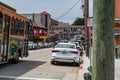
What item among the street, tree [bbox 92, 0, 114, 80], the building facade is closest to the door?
the street

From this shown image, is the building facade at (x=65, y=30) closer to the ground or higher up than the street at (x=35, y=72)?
higher up

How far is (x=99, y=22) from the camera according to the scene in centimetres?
429

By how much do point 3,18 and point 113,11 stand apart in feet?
40.7

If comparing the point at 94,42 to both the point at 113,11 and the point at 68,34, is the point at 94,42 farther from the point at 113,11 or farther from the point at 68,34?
the point at 68,34

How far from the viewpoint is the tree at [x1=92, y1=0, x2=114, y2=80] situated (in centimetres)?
425

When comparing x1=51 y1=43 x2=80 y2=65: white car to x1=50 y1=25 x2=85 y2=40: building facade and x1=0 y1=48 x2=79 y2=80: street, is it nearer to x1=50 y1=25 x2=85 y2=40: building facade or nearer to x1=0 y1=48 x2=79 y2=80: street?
x1=0 y1=48 x2=79 y2=80: street

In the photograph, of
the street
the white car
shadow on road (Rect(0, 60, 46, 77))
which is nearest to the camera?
the street

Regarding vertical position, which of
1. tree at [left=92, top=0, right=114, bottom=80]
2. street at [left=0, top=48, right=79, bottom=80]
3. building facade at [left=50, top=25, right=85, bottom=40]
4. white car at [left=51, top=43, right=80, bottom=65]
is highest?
building facade at [left=50, top=25, right=85, bottom=40]

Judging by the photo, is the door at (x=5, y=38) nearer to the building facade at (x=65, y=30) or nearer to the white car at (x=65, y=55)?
the white car at (x=65, y=55)

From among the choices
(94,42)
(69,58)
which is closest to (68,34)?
(69,58)

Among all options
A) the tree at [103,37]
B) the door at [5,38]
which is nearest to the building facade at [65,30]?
the door at [5,38]

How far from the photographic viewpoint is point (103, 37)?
14.0 feet

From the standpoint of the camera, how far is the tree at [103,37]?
4254 mm

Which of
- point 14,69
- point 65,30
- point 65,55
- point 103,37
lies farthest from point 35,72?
point 65,30
